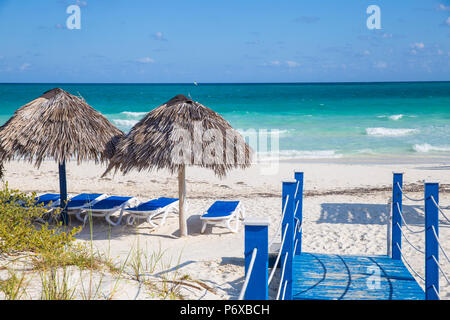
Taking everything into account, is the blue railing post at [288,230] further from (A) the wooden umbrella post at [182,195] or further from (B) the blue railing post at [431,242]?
(A) the wooden umbrella post at [182,195]

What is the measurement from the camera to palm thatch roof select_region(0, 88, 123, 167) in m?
6.31

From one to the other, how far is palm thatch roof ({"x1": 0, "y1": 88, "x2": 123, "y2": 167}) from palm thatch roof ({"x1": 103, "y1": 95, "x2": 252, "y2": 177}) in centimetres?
53

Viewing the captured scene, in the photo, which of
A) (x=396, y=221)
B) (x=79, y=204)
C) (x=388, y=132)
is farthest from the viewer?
(x=388, y=132)

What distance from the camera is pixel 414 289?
4.03 metres

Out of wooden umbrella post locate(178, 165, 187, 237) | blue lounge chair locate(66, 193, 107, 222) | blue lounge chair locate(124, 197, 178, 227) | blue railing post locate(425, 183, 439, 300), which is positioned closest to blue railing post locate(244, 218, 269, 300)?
blue railing post locate(425, 183, 439, 300)

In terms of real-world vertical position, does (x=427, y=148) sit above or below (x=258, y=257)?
above

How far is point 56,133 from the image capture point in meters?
6.37

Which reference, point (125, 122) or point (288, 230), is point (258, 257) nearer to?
point (288, 230)

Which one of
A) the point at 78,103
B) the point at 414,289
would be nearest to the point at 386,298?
the point at 414,289

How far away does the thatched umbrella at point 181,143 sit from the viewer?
19.4 ft

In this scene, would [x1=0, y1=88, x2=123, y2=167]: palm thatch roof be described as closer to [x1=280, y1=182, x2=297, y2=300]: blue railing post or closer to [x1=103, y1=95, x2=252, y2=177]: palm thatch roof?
[x1=103, y1=95, x2=252, y2=177]: palm thatch roof

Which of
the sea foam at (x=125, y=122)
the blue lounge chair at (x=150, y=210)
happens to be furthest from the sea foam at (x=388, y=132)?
the blue lounge chair at (x=150, y=210)

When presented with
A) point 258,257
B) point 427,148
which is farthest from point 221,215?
point 427,148

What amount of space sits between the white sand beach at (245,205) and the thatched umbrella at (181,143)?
0.98m
